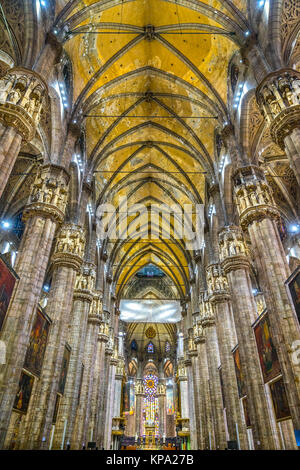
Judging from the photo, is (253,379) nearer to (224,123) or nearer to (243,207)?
(243,207)

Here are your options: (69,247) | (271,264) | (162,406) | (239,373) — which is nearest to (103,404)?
(239,373)

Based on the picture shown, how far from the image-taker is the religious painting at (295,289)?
28.2 ft

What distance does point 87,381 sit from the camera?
17.6 meters

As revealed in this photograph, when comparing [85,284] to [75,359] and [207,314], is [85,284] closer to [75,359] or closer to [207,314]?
[75,359]

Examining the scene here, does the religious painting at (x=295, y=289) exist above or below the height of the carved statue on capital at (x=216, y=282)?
below

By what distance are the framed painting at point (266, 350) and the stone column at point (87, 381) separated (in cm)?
996

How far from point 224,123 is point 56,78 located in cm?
767

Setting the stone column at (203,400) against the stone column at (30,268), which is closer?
the stone column at (30,268)

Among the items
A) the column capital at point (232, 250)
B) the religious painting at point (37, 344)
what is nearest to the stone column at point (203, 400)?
the column capital at point (232, 250)

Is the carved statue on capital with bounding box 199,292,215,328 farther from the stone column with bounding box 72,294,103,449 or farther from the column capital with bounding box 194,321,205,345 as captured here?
the stone column with bounding box 72,294,103,449

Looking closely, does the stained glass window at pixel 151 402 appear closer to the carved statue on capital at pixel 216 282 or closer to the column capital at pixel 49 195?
the carved statue on capital at pixel 216 282

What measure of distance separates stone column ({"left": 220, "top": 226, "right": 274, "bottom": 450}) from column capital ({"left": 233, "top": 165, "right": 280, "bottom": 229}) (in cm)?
267

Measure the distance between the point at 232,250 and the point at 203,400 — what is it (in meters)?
12.1
